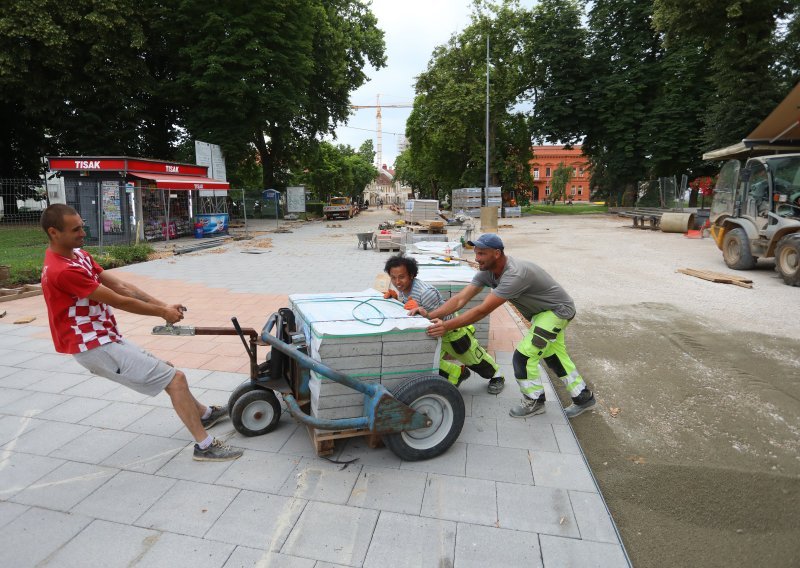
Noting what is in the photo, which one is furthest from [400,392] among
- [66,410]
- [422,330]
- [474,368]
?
[66,410]

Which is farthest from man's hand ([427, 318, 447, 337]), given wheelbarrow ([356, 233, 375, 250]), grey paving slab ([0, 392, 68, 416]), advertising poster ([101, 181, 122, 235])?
advertising poster ([101, 181, 122, 235])

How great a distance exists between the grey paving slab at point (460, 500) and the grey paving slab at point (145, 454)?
1874 mm

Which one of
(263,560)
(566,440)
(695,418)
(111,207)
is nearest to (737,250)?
(695,418)

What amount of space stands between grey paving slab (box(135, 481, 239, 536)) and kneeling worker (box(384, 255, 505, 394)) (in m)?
1.84

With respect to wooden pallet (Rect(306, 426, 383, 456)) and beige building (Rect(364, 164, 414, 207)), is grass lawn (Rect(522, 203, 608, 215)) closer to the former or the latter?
wooden pallet (Rect(306, 426, 383, 456))

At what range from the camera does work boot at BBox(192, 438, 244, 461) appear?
3547 mm

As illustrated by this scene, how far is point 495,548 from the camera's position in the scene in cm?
272

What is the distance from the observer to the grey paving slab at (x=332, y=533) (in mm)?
2652

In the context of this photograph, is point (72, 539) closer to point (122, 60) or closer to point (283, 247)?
point (283, 247)

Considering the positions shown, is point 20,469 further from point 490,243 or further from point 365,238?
point 365,238

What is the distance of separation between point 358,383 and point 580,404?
227cm

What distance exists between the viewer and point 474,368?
4785mm

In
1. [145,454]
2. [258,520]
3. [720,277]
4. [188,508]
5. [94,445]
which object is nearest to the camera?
[258,520]

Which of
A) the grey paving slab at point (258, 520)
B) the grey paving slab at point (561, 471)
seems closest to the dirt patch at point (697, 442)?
the grey paving slab at point (561, 471)
